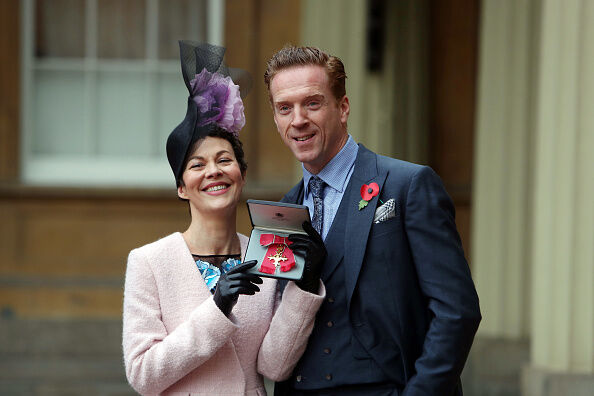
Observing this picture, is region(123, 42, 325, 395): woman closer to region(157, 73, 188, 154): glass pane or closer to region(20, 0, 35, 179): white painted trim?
region(157, 73, 188, 154): glass pane

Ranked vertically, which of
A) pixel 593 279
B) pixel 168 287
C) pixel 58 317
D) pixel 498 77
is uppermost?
pixel 498 77

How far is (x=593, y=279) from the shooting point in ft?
17.0

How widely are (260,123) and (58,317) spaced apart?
2211mm

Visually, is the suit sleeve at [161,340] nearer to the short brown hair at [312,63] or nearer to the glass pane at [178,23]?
the short brown hair at [312,63]

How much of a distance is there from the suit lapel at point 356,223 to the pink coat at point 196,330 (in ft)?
0.35

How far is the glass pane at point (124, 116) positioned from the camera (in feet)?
25.4

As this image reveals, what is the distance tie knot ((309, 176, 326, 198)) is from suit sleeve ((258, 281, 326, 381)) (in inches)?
11.7

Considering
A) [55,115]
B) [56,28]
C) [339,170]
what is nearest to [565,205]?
[339,170]

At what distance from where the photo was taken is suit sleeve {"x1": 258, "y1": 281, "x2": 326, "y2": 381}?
2678 millimetres

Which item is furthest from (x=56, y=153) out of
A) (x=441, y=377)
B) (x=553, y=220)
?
(x=441, y=377)

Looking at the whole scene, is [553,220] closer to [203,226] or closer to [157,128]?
[203,226]

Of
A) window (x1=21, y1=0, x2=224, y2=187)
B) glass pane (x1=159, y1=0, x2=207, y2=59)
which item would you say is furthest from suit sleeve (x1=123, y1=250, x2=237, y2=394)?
glass pane (x1=159, y1=0, x2=207, y2=59)

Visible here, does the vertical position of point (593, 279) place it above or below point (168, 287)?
Result: below

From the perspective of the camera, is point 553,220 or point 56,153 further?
point 56,153
